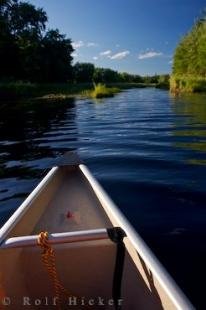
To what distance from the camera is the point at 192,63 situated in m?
70.4

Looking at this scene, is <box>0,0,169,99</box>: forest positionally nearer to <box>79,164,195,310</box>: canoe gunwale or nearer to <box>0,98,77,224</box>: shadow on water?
<box>0,98,77,224</box>: shadow on water

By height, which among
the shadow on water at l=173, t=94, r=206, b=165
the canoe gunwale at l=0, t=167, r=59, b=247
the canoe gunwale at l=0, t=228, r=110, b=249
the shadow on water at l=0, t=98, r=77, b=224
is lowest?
the shadow on water at l=0, t=98, r=77, b=224

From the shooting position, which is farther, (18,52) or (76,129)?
(18,52)

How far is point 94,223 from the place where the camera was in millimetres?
4531

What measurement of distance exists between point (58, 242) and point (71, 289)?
0.56m

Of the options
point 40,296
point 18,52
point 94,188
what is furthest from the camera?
point 18,52

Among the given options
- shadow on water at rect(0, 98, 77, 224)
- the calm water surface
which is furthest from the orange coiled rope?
shadow on water at rect(0, 98, 77, 224)

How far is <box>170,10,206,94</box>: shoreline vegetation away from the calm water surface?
26.8m

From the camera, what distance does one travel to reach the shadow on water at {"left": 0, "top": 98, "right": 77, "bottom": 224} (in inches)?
292

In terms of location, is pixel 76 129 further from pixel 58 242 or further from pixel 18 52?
pixel 18 52

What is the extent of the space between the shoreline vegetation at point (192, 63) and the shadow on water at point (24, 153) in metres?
26.8

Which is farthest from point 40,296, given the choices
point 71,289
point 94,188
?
point 94,188

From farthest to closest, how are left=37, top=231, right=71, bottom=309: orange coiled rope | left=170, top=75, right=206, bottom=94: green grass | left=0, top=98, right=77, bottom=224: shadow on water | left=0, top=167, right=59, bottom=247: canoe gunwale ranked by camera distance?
left=170, top=75, right=206, bottom=94: green grass < left=0, top=98, right=77, bottom=224: shadow on water < left=0, top=167, right=59, bottom=247: canoe gunwale < left=37, top=231, right=71, bottom=309: orange coiled rope

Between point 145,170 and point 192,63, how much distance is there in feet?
217
